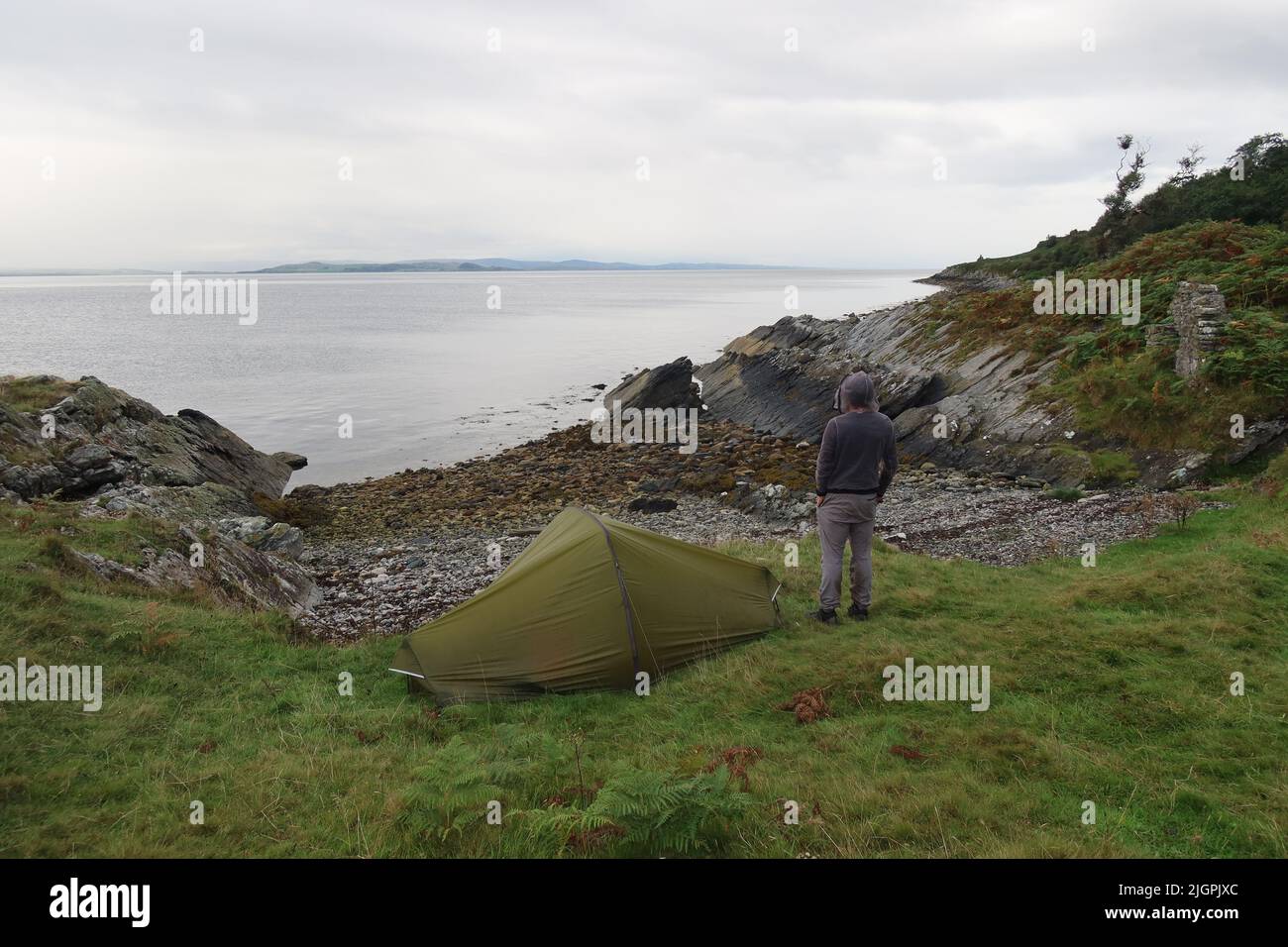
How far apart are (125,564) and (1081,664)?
42.9ft

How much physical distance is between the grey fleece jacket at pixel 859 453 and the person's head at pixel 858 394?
0.08m

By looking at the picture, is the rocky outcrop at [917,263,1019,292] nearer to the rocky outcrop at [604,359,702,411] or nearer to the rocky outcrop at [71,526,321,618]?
the rocky outcrop at [604,359,702,411]

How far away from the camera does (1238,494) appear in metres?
14.1

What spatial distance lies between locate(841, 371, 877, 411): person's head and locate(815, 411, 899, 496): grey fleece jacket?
0.25 feet

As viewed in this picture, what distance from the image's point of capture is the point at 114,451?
20422 millimetres

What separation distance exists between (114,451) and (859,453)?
20.9m

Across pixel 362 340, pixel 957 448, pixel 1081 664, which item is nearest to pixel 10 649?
pixel 1081 664

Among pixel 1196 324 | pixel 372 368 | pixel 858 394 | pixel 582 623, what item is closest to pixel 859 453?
pixel 858 394

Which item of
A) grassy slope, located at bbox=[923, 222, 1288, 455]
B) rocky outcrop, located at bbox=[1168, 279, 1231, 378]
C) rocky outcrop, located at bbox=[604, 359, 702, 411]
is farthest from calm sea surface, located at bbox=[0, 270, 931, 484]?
rocky outcrop, located at bbox=[1168, 279, 1231, 378]

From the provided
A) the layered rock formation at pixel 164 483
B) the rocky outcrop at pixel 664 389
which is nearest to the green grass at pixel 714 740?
the layered rock formation at pixel 164 483

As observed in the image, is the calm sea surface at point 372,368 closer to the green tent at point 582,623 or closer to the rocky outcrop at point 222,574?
the rocky outcrop at point 222,574

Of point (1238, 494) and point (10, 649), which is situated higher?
point (1238, 494)

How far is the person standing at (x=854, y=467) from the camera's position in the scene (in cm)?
895
